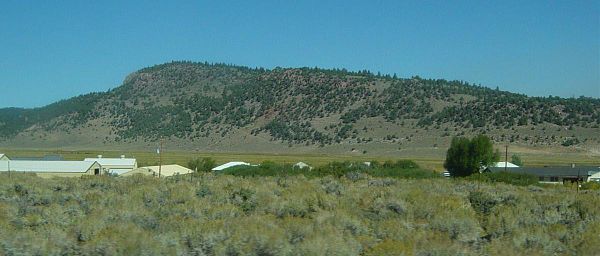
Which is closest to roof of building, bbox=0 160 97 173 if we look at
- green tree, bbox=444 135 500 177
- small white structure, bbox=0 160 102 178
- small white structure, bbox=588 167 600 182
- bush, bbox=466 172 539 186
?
small white structure, bbox=0 160 102 178

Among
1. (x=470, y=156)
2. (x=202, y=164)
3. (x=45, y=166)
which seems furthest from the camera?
(x=202, y=164)

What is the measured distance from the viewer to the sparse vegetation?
40.1 feet

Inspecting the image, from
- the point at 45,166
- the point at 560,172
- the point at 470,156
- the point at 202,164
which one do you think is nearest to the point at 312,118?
the point at 202,164

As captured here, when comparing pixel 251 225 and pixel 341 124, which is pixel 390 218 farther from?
pixel 341 124

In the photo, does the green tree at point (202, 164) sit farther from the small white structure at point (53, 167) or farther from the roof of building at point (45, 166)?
the roof of building at point (45, 166)

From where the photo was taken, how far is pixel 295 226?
14.1m

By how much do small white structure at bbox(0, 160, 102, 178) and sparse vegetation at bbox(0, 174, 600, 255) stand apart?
4203 cm

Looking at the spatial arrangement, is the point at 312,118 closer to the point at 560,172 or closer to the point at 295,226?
the point at 560,172

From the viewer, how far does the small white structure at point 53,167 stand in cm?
6375

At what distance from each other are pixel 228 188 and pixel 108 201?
7189mm

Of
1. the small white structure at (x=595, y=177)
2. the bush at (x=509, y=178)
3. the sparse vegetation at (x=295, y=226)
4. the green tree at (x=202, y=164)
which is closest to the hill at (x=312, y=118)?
the small white structure at (x=595, y=177)

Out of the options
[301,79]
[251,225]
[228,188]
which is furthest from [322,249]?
[301,79]

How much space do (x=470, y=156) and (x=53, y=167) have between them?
45234 mm

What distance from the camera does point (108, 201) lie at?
69.9 feet
